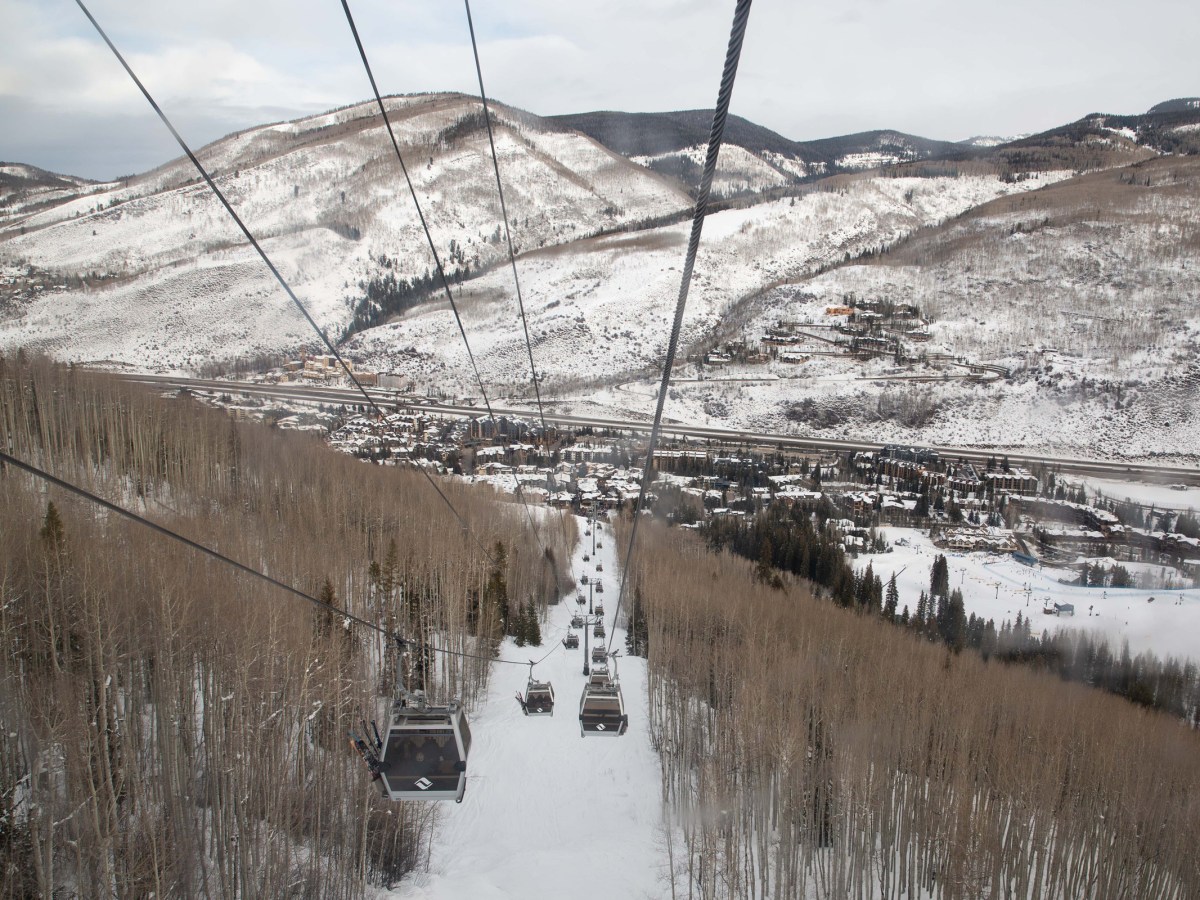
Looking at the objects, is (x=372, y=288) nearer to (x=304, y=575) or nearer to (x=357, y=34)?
(x=304, y=575)

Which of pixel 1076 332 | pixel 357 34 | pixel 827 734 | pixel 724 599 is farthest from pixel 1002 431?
pixel 357 34

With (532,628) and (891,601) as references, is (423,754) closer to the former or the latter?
(532,628)

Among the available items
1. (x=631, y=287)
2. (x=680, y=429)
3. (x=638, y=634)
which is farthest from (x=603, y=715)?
(x=631, y=287)

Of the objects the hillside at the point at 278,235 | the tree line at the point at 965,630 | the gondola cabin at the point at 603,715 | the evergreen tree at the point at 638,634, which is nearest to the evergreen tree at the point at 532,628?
the evergreen tree at the point at 638,634

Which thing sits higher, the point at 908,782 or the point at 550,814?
the point at 908,782

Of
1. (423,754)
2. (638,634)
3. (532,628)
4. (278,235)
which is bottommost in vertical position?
(638,634)

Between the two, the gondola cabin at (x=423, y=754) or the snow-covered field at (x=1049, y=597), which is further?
the snow-covered field at (x=1049, y=597)

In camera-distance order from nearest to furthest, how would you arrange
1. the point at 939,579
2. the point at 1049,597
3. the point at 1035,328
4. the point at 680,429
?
the point at 939,579
the point at 1049,597
the point at 680,429
the point at 1035,328

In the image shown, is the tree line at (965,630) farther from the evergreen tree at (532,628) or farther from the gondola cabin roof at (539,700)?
the gondola cabin roof at (539,700)
